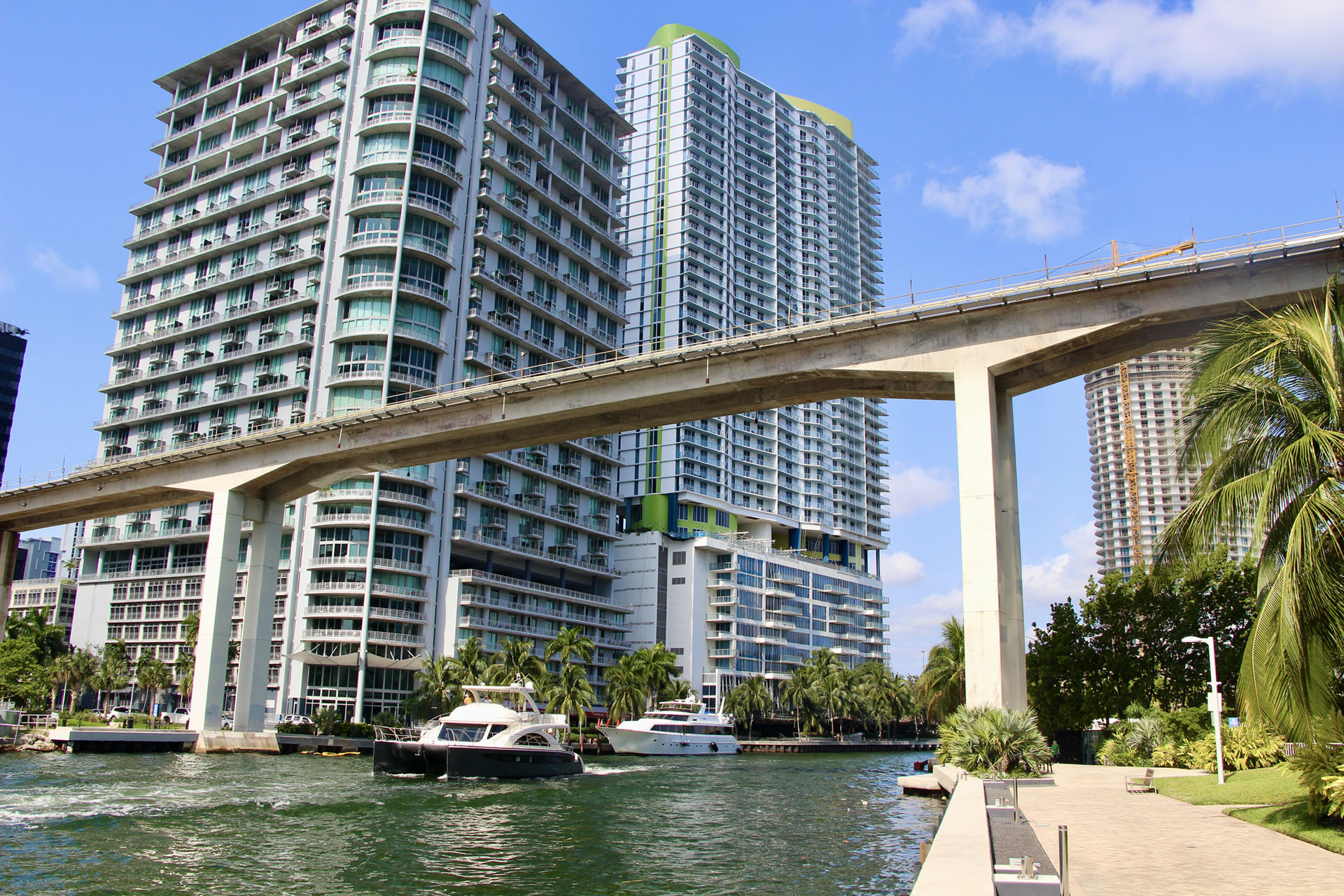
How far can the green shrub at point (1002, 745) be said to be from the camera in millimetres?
28656

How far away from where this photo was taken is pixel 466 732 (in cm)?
4172

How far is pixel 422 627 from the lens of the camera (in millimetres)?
83438

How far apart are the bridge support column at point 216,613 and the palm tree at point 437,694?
17203mm

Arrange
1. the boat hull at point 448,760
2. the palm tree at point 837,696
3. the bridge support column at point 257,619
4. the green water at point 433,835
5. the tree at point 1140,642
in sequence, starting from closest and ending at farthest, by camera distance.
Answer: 1. the green water at point 433,835
2. the boat hull at point 448,760
3. the tree at point 1140,642
4. the bridge support column at point 257,619
5. the palm tree at point 837,696

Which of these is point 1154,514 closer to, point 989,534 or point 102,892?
point 989,534

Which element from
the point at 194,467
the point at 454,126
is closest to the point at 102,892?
the point at 194,467

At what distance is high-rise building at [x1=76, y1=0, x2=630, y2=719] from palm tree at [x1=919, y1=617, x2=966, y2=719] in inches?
1522

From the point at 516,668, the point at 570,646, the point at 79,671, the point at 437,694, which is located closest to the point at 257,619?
the point at 437,694

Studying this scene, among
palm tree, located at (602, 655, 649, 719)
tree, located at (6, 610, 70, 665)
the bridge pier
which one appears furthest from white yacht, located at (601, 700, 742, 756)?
tree, located at (6, 610, 70, 665)

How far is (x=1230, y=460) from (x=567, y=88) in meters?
101

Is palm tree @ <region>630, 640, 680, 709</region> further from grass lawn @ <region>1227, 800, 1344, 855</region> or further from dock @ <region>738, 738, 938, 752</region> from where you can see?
grass lawn @ <region>1227, 800, 1344, 855</region>

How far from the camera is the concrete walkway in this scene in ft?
39.5

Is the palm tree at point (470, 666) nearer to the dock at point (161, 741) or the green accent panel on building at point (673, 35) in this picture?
the dock at point (161, 741)

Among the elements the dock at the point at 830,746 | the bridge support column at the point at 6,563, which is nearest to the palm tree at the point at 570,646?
the dock at the point at 830,746
